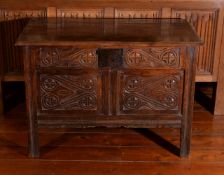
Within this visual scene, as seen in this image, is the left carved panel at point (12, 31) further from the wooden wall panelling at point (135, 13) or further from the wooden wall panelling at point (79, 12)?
the wooden wall panelling at point (135, 13)

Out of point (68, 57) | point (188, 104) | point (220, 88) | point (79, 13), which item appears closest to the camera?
point (68, 57)

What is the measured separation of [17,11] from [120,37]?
2.56ft

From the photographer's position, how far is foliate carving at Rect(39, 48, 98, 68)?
7.45 ft

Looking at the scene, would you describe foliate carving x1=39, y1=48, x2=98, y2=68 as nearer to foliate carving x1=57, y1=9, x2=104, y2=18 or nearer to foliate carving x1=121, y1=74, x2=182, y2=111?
foliate carving x1=121, y1=74, x2=182, y2=111

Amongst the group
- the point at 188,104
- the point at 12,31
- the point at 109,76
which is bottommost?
the point at 188,104

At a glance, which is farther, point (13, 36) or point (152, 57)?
point (13, 36)

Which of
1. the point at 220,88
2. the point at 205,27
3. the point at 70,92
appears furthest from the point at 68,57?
the point at 220,88

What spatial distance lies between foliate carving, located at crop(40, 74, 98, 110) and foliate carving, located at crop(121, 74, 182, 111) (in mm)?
170

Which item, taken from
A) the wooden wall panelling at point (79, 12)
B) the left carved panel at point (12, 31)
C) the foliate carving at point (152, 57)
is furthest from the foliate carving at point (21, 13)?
the foliate carving at point (152, 57)

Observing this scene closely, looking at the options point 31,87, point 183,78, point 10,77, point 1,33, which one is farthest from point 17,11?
point 183,78

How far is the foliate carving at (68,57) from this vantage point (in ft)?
7.45

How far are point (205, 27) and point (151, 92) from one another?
0.67 metres

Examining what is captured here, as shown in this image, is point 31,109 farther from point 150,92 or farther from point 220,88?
point 220,88

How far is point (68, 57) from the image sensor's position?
7.50 feet
